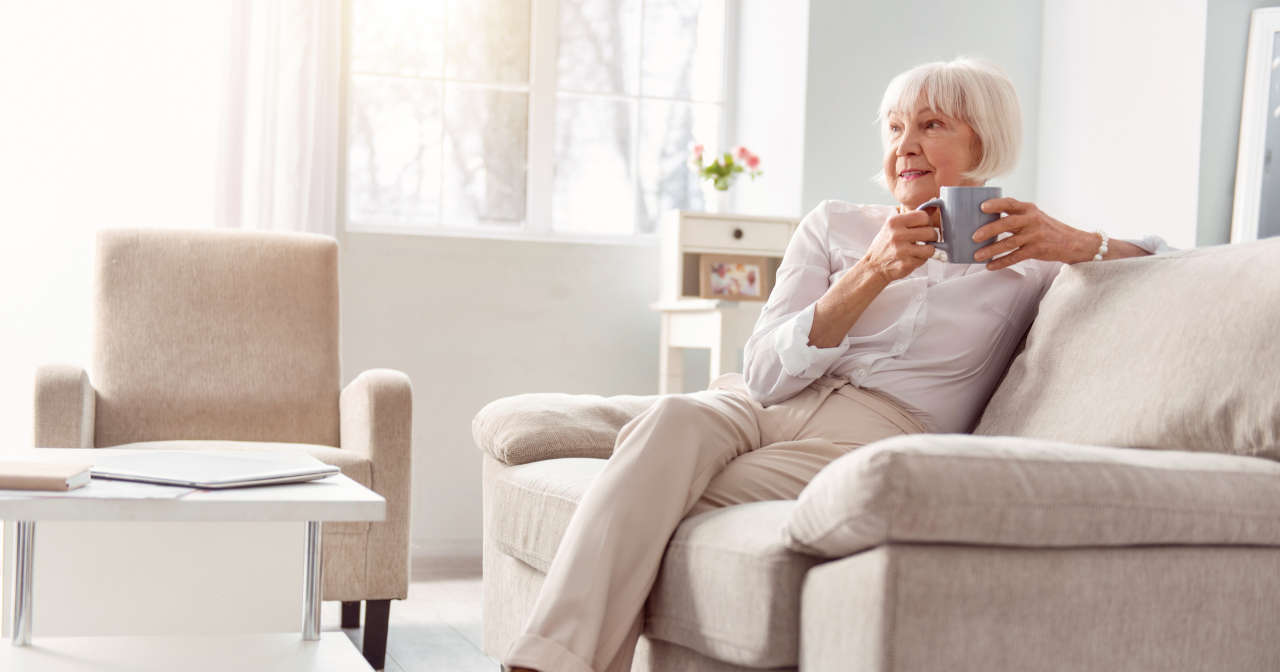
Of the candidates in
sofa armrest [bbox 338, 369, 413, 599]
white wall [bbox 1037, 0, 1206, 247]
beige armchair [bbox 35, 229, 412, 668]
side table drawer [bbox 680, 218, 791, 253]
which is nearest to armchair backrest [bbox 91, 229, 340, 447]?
beige armchair [bbox 35, 229, 412, 668]

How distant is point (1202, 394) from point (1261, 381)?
0.24ft

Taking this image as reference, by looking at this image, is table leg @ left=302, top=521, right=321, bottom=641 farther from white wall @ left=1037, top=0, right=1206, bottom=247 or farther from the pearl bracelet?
white wall @ left=1037, top=0, right=1206, bottom=247

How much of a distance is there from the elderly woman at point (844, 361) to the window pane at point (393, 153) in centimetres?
207

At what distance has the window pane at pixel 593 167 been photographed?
4258mm

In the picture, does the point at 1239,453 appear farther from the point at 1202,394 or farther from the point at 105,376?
the point at 105,376

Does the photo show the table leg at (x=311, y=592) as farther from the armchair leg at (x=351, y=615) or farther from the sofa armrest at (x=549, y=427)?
the armchair leg at (x=351, y=615)

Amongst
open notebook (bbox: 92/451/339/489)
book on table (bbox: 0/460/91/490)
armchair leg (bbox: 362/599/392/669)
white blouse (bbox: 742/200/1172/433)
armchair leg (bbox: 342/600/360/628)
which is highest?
white blouse (bbox: 742/200/1172/433)

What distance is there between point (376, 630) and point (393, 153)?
188 centimetres

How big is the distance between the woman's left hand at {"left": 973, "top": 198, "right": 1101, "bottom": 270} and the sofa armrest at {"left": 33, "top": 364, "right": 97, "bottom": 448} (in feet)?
6.00

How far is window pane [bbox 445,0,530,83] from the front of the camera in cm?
415

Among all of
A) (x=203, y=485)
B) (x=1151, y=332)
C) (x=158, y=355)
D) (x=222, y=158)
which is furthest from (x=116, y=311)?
(x=1151, y=332)

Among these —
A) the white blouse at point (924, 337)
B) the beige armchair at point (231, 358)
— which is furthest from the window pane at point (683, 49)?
the white blouse at point (924, 337)

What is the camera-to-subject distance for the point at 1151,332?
5.56 feet

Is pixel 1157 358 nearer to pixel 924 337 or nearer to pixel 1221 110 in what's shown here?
pixel 924 337
